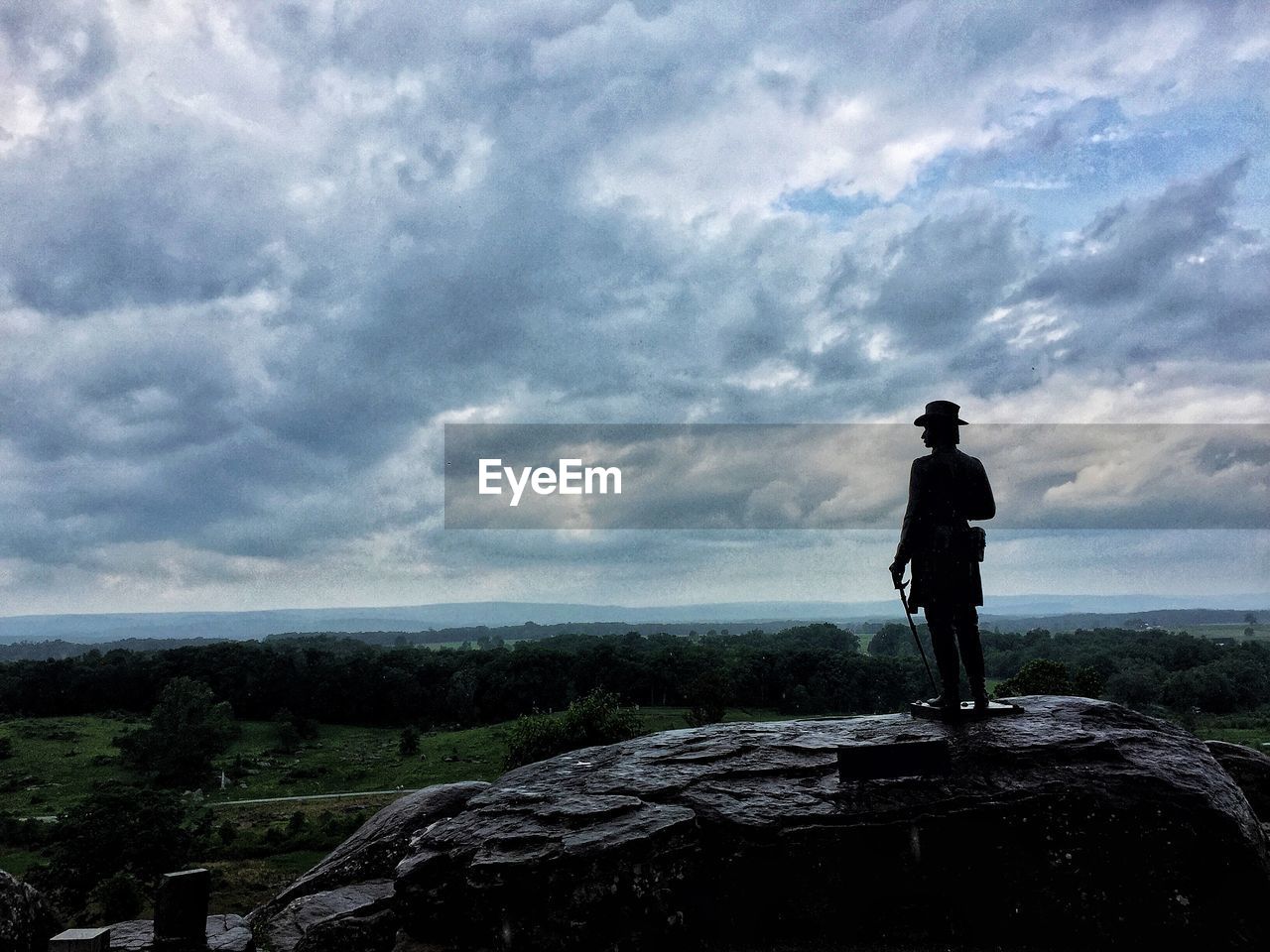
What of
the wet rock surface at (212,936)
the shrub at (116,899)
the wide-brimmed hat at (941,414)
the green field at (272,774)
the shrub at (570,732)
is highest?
the wide-brimmed hat at (941,414)

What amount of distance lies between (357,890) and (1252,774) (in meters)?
17.2

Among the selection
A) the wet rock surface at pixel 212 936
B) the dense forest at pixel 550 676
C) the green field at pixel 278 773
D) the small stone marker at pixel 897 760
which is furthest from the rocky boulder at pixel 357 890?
the dense forest at pixel 550 676

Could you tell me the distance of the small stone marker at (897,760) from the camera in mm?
11898

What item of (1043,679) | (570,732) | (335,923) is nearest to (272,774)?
(570,732)

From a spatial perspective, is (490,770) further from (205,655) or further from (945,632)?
(945,632)

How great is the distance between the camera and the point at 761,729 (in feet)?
49.9

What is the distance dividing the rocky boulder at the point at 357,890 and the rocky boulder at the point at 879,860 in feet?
4.17

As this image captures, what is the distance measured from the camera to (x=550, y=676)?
342 ft

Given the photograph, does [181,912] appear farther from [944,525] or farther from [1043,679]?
[1043,679]

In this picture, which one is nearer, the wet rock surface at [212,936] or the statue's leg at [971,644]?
the wet rock surface at [212,936]

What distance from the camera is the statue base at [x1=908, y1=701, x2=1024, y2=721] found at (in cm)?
1362

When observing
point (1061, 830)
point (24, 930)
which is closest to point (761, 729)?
point (1061, 830)

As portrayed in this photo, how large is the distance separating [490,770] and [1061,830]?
6985cm

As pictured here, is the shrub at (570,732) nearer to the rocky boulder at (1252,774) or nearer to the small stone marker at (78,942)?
the rocky boulder at (1252,774)
